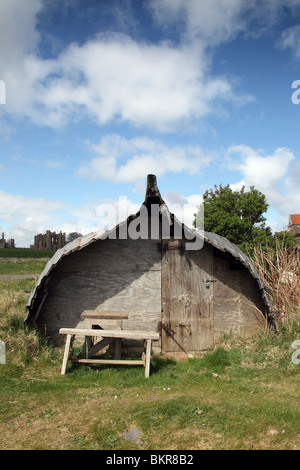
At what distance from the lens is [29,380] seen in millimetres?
5840

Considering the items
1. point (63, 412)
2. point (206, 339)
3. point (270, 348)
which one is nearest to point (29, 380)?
point (63, 412)

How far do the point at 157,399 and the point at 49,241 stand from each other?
110ft

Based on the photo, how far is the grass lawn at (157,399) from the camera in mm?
4082

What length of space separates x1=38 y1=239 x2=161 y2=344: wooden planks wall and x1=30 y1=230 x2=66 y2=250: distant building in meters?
29.5

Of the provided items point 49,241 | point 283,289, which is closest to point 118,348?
point 283,289

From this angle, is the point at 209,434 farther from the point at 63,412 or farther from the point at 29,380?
the point at 29,380

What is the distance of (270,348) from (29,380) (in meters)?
4.65

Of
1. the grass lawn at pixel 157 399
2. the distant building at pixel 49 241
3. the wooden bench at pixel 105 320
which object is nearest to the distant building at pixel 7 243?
the distant building at pixel 49 241

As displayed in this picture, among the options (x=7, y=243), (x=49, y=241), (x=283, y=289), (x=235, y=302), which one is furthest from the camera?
(x=7, y=243)

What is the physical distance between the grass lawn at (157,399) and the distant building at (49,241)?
2954cm

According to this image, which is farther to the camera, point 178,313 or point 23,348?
point 178,313

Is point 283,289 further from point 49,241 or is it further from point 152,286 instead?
point 49,241

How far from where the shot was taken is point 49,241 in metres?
36.7
